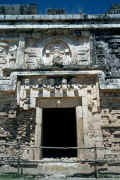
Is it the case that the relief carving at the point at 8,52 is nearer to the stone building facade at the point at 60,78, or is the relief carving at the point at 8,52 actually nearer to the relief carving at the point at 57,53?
the stone building facade at the point at 60,78

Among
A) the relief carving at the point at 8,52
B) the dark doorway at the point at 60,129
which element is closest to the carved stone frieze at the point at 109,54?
the dark doorway at the point at 60,129

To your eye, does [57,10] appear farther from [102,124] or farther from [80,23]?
[102,124]

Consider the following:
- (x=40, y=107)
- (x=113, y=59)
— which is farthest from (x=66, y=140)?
(x=113, y=59)

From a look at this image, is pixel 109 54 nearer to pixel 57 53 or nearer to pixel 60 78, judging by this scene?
pixel 57 53

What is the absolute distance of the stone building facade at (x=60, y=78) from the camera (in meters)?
7.32

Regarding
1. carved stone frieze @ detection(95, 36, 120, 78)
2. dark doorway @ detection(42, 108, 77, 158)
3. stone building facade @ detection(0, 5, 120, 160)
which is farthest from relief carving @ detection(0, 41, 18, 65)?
carved stone frieze @ detection(95, 36, 120, 78)

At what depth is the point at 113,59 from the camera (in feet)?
28.7

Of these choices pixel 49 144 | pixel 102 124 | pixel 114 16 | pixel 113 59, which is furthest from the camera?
pixel 49 144

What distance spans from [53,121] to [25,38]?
3479 millimetres

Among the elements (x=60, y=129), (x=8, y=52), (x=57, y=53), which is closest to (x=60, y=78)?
(x=57, y=53)

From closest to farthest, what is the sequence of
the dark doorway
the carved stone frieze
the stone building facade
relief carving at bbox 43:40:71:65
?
the stone building facade, the carved stone frieze, relief carving at bbox 43:40:71:65, the dark doorway

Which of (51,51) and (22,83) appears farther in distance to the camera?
(51,51)

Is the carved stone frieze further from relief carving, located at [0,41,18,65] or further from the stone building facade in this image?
relief carving, located at [0,41,18,65]

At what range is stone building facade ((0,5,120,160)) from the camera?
24.0ft
